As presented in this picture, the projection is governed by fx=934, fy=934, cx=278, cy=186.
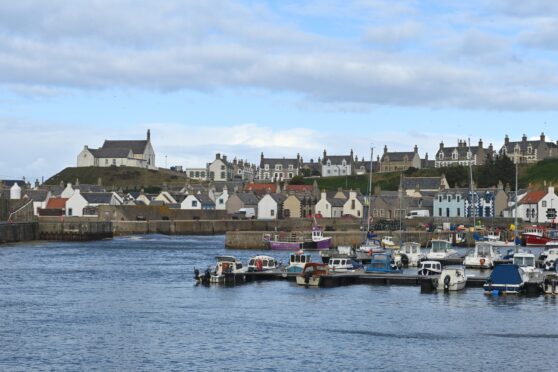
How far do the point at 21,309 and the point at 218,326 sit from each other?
47.0ft

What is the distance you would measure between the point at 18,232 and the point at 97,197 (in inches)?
1338

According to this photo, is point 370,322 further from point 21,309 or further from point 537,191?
point 537,191

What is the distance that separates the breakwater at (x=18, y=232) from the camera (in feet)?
411

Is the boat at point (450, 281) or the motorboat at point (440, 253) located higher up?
the motorboat at point (440, 253)

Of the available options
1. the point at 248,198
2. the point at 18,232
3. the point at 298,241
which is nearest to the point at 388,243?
the point at 298,241

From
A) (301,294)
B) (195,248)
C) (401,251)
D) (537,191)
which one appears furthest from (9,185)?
(301,294)

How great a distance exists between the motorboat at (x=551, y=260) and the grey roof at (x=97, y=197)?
309 ft

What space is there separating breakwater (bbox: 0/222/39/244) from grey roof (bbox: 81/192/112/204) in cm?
2516

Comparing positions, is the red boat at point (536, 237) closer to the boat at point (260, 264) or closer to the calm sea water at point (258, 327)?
the boat at point (260, 264)

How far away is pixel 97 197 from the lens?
163875mm

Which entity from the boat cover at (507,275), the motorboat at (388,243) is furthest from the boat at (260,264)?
the motorboat at (388,243)

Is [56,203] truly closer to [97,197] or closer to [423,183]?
[97,197]

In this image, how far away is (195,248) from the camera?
11981 centimetres

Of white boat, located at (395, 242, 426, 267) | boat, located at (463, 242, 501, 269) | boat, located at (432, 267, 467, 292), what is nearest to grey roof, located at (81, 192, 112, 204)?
white boat, located at (395, 242, 426, 267)
